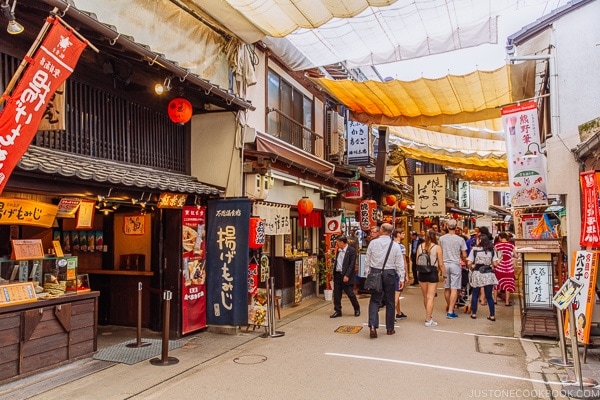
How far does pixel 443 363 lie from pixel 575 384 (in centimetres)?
201

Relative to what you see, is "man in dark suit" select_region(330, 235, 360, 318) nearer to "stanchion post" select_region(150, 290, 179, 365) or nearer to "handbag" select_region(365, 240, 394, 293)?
"handbag" select_region(365, 240, 394, 293)

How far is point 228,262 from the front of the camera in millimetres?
10477

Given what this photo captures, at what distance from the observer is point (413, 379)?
718cm

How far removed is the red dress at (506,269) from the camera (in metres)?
14.4

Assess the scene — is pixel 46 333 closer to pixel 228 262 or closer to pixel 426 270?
pixel 228 262

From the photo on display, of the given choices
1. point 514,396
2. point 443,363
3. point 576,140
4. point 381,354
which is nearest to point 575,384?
point 514,396

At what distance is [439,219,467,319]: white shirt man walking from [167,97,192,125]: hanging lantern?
741 cm

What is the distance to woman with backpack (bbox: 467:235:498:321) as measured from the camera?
39.2ft

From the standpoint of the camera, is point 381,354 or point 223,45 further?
point 223,45

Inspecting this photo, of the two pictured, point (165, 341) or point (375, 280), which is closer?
point (165, 341)

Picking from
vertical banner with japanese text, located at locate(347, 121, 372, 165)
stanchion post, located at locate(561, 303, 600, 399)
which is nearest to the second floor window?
vertical banner with japanese text, located at locate(347, 121, 372, 165)

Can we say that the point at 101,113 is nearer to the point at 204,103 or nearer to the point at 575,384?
the point at 204,103

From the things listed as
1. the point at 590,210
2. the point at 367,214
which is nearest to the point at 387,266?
the point at 590,210

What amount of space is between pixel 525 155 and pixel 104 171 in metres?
9.90
